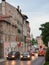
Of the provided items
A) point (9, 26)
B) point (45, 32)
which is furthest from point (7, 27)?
point (45, 32)

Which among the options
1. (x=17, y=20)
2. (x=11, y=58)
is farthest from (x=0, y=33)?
(x=17, y=20)

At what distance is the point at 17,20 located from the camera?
345 feet

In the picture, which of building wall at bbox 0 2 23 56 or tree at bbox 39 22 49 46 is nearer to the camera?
building wall at bbox 0 2 23 56

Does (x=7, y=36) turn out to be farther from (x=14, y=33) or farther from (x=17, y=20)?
(x=17, y=20)

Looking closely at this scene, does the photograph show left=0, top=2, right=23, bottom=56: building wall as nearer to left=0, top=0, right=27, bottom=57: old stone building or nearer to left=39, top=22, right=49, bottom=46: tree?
left=0, top=0, right=27, bottom=57: old stone building

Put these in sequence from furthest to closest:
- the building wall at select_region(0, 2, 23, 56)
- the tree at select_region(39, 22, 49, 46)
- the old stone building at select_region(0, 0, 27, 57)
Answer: the tree at select_region(39, 22, 49, 46), the building wall at select_region(0, 2, 23, 56), the old stone building at select_region(0, 0, 27, 57)

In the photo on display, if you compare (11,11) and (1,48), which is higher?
(11,11)

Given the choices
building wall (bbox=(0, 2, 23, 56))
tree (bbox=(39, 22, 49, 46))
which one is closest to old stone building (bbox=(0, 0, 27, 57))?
building wall (bbox=(0, 2, 23, 56))

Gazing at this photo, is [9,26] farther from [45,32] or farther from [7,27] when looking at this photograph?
[45,32]

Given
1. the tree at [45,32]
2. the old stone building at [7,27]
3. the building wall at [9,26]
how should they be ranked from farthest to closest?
the tree at [45,32] < the building wall at [9,26] < the old stone building at [7,27]

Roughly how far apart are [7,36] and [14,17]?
535 inches

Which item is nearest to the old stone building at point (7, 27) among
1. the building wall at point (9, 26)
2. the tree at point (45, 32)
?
the building wall at point (9, 26)

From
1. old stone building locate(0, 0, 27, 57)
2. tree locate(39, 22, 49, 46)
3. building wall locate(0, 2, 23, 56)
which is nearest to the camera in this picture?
old stone building locate(0, 0, 27, 57)

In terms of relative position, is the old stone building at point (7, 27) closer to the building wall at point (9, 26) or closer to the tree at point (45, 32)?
the building wall at point (9, 26)
